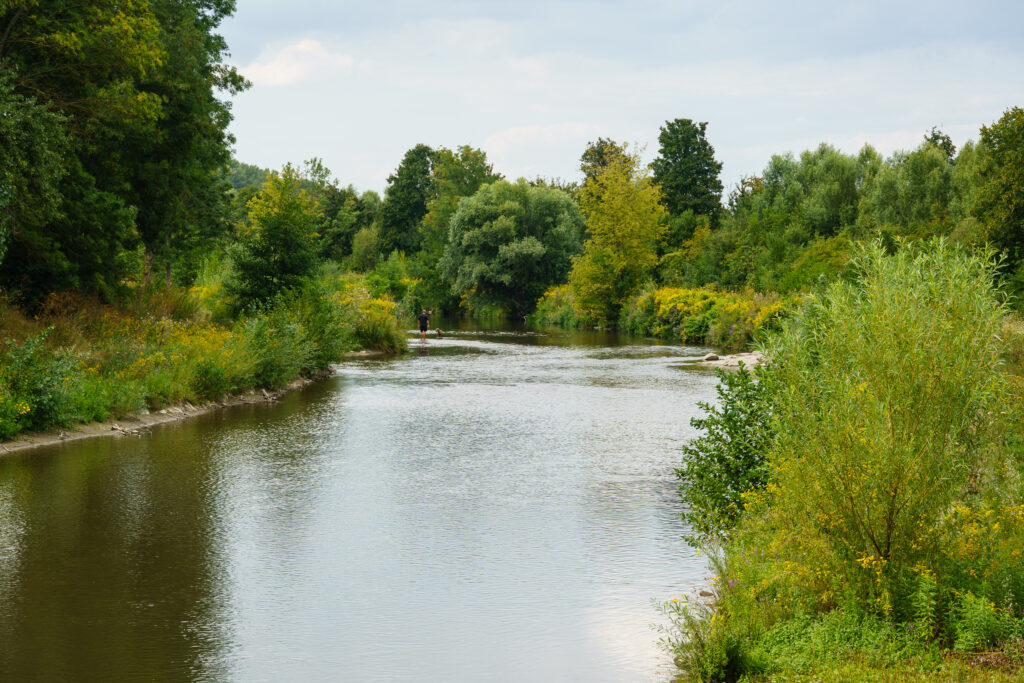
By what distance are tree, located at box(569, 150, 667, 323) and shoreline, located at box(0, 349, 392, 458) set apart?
37.7 metres

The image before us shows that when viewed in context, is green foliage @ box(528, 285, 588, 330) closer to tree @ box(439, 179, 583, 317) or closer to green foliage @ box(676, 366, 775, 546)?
tree @ box(439, 179, 583, 317)

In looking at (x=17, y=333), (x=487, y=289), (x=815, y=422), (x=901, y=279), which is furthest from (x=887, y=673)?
(x=487, y=289)

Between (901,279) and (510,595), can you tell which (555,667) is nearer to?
(510,595)

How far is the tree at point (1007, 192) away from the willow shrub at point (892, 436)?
2544cm

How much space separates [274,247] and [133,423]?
12.4 m

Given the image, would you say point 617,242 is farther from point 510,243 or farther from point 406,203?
point 406,203

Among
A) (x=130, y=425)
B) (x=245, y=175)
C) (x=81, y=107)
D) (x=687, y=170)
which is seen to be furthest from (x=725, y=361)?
(x=245, y=175)

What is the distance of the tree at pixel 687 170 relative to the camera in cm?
7088

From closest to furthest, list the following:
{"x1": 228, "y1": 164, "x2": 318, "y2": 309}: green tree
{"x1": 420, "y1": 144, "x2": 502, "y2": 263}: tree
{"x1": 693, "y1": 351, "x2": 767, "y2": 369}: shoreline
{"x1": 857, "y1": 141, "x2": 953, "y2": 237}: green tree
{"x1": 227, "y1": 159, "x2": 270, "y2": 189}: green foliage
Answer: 1. {"x1": 228, "y1": 164, "x2": 318, "y2": 309}: green tree
2. {"x1": 693, "y1": 351, "x2": 767, "y2": 369}: shoreline
3. {"x1": 857, "y1": 141, "x2": 953, "y2": 237}: green tree
4. {"x1": 420, "y1": 144, "x2": 502, "y2": 263}: tree
5. {"x1": 227, "y1": 159, "x2": 270, "y2": 189}: green foliage

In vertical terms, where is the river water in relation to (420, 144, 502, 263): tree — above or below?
below

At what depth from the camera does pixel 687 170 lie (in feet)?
237

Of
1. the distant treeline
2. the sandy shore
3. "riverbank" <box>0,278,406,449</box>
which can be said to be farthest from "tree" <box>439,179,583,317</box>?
"riverbank" <box>0,278,406,449</box>

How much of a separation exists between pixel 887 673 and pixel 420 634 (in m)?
3.47

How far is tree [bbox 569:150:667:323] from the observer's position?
5988 centimetres
